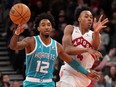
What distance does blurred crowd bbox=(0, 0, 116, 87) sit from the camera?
13531 mm

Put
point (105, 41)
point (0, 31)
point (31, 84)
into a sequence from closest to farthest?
point (31, 84)
point (105, 41)
point (0, 31)

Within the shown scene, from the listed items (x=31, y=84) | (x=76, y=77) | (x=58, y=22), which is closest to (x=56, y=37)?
(x=58, y=22)

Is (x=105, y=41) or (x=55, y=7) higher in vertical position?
(x=55, y=7)

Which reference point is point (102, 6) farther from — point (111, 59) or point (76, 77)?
point (76, 77)

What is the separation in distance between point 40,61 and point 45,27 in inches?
22.2

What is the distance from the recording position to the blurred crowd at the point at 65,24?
13.5 metres

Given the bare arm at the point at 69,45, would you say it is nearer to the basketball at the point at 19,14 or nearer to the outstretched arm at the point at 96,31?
the outstretched arm at the point at 96,31

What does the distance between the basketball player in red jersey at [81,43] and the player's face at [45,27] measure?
0.72m

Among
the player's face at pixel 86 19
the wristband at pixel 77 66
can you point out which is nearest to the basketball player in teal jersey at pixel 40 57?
the wristband at pixel 77 66

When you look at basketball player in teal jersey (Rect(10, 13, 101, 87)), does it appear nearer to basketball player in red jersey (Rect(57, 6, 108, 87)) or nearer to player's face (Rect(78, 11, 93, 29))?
basketball player in red jersey (Rect(57, 6, 108, 87))

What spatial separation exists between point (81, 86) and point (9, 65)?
6.60 metres

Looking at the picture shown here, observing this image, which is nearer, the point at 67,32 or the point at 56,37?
the point at 67,32

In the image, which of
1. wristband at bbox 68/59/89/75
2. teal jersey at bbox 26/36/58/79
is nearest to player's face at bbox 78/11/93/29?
wristband at bbox 68/59/89/75

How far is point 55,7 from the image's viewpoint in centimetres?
1548
